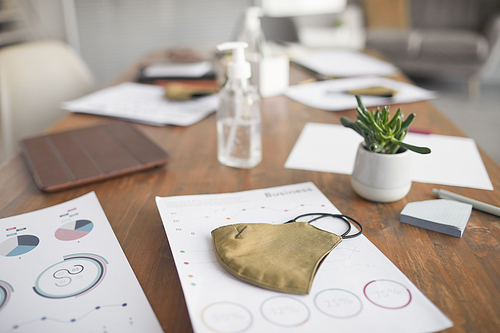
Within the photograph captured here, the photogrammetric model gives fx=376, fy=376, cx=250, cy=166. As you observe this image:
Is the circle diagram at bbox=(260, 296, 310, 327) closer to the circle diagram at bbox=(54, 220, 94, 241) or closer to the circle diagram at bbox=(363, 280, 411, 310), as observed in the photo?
the circle diagram at bbox=(363, 280, 411, 310)

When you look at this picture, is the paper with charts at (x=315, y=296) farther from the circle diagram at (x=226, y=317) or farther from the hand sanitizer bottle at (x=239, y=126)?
the hand sanitizer bottle at (x=239, y=126)

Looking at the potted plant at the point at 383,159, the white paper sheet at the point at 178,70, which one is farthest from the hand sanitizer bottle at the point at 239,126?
the white paper sheet at the point at 178,70

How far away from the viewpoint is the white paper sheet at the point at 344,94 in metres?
1.00

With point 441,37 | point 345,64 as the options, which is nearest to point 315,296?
point 345,64

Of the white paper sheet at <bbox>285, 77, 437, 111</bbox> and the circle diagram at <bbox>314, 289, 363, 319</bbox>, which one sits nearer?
the circle diagram at <bbox>314, 289, 363, 319</bbox>

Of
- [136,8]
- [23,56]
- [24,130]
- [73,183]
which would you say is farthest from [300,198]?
[136,8]

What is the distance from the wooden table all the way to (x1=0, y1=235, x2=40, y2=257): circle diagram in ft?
0.25

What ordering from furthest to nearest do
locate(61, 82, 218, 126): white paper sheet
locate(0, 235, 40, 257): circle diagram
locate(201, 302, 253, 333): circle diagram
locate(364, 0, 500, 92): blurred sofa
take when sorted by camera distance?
locate(364, 0, 500, 92): blurred sofa → locate(61, 82, 218, 126): white paper sheet → locate(0, 235, 40, 257): circle diagram → locate(201, 302, 253, 333): circle diagram

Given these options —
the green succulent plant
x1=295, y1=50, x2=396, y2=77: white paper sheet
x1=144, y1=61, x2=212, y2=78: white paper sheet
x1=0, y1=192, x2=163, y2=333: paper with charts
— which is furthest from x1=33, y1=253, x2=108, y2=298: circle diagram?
x1=295, y1=50, x2=396, y2=77: white paper sheet

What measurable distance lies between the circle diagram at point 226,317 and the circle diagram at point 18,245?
25 cm

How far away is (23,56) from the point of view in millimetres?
1210

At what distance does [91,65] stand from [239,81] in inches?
142

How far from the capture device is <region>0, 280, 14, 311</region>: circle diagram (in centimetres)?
37

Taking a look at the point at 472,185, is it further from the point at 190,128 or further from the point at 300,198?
the point at 190,128
